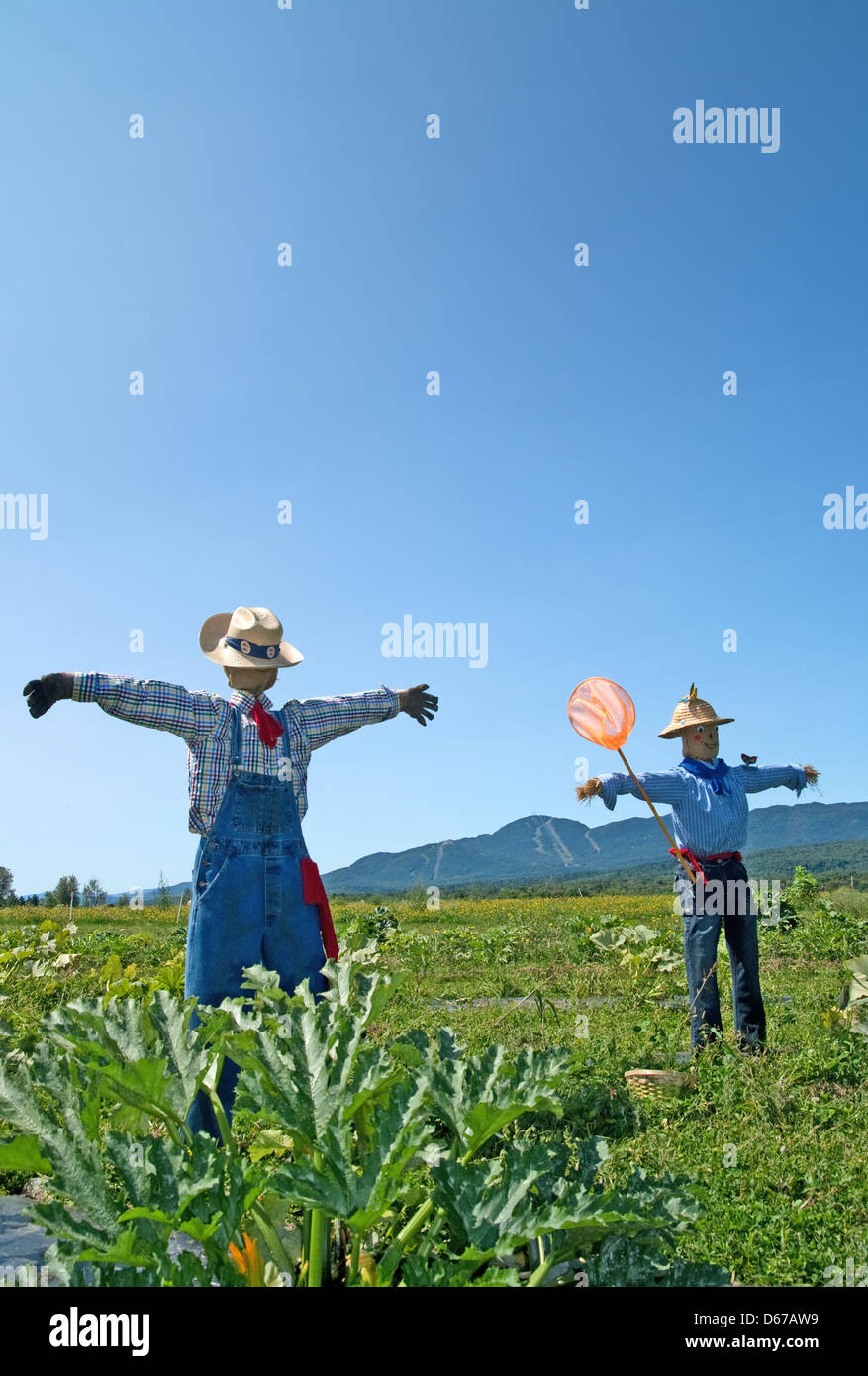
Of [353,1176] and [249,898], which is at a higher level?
[249,898]

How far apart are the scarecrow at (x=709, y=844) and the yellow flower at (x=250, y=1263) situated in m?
3.69

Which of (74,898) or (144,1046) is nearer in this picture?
(144,1046)

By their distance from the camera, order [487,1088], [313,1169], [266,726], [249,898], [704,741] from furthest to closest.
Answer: [704,741] < [266,726] < [249,898] < [487,1088] < [313,1169]

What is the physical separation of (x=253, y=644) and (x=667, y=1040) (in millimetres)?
3454

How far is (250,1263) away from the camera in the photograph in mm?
1989

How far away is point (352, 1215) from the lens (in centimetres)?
178

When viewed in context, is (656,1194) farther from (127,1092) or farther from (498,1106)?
(127,1092)

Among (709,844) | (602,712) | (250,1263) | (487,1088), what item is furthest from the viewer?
(602,712)

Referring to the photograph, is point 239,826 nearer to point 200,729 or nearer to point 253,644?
point 200,729

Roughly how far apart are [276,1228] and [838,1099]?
3.08m

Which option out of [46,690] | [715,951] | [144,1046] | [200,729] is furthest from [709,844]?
[144,1046]

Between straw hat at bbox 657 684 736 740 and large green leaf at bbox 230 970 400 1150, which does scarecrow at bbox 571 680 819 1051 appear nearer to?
straw hat at bbox 657 684 736 740

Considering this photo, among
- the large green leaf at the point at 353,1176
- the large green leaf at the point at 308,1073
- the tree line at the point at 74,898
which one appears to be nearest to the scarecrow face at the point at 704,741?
the large green leaf at the point at 308,1073
